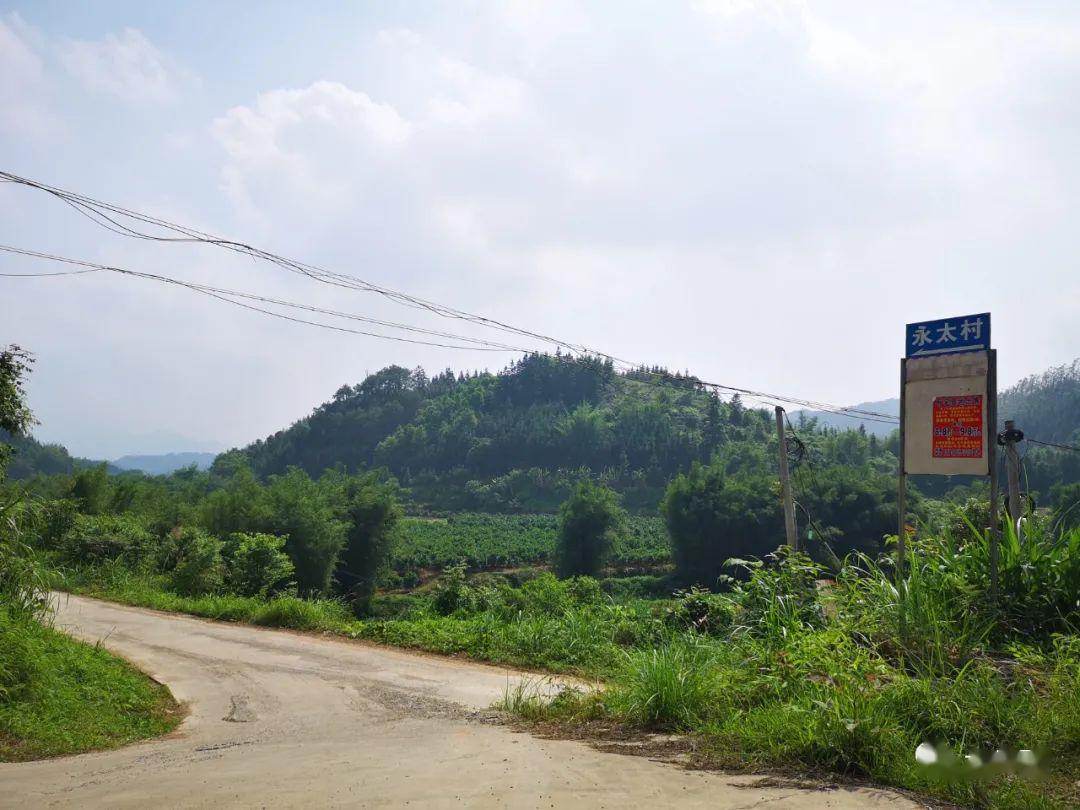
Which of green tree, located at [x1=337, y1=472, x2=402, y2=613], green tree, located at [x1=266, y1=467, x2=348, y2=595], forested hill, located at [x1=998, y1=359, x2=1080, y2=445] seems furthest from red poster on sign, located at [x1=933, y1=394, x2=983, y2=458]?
forested hill, located at [x1=998, y1=359, x2=1080, y2=445]

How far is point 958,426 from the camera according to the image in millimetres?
6102

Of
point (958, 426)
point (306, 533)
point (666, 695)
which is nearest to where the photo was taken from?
point (666, 695)

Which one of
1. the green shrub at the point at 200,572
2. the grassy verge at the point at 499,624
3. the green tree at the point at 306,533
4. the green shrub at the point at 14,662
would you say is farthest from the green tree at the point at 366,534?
the green shrub at the point at 14,662

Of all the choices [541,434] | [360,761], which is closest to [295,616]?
[360,761]

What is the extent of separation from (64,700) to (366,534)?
33176 millimetres

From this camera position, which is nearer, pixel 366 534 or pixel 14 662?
pixel 14 662

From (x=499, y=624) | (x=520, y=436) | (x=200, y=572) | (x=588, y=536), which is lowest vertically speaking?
(x=588, y=536)

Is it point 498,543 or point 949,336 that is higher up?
point 949,336

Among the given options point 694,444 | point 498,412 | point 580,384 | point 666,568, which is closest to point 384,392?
point 498,412

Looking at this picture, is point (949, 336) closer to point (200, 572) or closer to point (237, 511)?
point (200, 572)

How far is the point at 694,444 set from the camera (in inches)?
3996

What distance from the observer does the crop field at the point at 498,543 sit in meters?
55.2

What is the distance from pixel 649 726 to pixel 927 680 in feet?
5.96

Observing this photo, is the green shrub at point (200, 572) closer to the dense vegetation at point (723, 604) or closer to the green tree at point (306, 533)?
the dense vegetation at point (723, 604)
